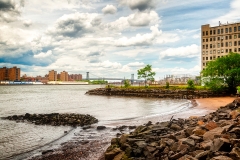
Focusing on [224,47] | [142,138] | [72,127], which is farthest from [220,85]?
[224,47]

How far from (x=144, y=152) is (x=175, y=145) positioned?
4.91 ft

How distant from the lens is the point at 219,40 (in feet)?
393

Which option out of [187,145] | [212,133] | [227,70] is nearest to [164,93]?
[227,70]

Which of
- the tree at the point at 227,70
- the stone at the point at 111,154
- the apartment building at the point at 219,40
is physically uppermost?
the apartment building at the point at 219,40

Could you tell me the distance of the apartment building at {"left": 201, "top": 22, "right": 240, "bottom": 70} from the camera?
114 metres

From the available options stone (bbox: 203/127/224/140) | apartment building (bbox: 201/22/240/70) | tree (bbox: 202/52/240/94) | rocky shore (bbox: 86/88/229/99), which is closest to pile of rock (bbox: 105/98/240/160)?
stone (bbox: 203/127/224/140)

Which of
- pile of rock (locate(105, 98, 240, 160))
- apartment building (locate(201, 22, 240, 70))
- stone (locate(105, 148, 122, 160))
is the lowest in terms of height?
stone (locate(105, 148, 122, 160))

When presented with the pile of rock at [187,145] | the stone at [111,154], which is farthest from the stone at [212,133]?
the stone at [111,154]

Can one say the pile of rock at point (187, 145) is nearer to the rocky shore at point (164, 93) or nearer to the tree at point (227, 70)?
the tree at point (227, 70)

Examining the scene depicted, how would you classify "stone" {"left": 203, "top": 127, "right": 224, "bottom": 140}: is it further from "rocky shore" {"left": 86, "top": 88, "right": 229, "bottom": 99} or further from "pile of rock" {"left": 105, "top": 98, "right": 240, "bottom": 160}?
"rocky shore" {"left": 86, "top": 88, "right": 229, "bottom": 99}

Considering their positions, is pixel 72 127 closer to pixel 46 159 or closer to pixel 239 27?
pixel 46 159

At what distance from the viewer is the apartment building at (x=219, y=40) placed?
376 feet

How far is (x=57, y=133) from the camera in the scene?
21.3m

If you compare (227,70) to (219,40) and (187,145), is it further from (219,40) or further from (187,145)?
(219,40)
